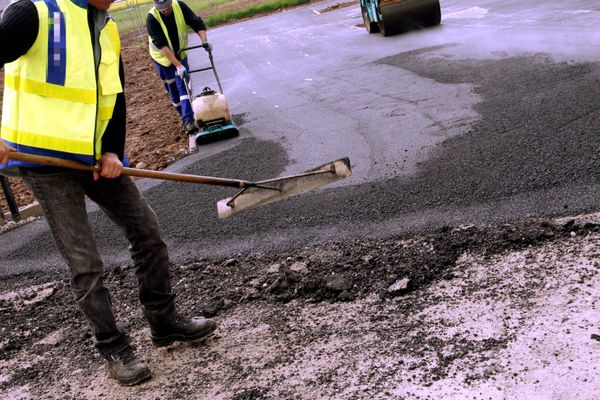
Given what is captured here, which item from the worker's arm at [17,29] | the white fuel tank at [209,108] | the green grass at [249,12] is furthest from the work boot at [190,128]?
the green grass at [249,12]

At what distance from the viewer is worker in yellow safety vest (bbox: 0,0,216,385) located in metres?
3.19

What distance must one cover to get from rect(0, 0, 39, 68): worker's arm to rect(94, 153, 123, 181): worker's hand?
604mm

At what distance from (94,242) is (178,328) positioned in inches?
24.6

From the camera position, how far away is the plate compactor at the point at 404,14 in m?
13.9

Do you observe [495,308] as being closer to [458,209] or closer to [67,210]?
[458,209]

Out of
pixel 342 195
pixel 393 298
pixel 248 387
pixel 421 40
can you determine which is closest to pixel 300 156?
pixel 342 195

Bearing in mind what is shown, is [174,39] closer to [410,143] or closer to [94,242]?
[410,143]

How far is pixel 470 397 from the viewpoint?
2.78 metres

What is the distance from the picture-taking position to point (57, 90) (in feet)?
10.6

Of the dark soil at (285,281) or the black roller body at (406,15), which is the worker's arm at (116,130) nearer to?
the dark soil at (285,281)

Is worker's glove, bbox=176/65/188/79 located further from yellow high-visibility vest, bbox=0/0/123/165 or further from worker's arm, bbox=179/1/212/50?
yellow high-visibility vest, bbox=0/0/123/165

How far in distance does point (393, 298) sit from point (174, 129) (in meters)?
7.34

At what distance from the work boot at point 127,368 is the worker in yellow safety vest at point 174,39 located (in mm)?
6192

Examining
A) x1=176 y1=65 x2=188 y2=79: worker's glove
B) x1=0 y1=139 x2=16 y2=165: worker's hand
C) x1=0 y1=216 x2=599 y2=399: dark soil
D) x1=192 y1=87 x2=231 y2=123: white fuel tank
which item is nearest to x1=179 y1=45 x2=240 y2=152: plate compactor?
x1=192 y1=87 x2=231 y2=123: white fuel tank
